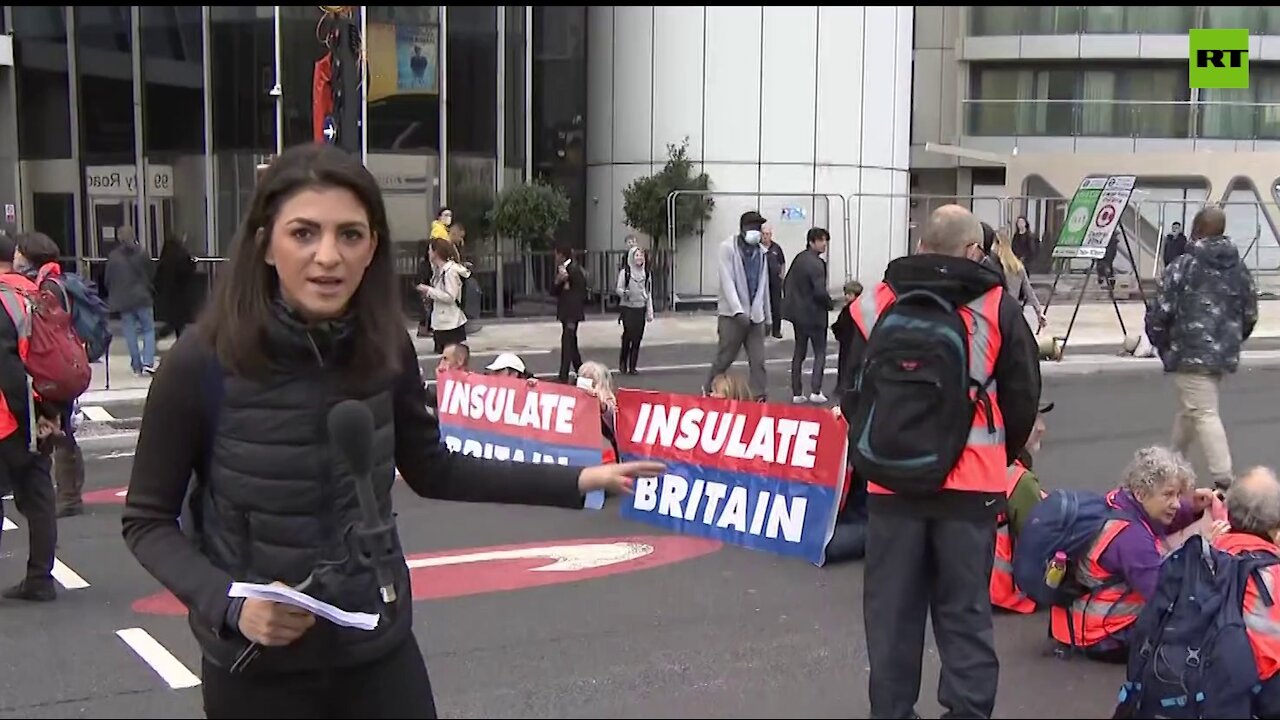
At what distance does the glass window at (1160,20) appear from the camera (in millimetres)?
40906

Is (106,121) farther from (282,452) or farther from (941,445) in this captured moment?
(282,452)

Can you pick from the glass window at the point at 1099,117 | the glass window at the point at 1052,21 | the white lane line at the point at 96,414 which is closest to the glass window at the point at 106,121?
the white lane line at the point at 96,414

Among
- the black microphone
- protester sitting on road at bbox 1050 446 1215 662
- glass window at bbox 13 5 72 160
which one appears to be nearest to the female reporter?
the black microphone

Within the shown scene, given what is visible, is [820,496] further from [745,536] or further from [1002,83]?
[1002,83]

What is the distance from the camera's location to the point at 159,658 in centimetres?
537

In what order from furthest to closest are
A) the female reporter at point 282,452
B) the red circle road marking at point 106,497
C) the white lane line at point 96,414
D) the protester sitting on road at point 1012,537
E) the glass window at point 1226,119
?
the glass window at point 1226,119
the white lane line at point 96,414
the red circle road marking at point 106,497
the protester sitting on road at point 1012,537
the female reporter at point 282,452

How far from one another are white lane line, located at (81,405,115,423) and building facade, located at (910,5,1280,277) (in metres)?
29.9

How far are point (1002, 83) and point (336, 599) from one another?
4360cm

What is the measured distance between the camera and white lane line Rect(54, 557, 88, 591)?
658 centimetres

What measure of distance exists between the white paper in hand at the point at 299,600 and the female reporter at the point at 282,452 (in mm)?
23

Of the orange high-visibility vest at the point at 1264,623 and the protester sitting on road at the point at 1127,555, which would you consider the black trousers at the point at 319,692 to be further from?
the protester sitting on road at the point at 1127,555

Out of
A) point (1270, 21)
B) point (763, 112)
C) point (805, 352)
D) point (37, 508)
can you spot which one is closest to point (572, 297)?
point (805, 352)

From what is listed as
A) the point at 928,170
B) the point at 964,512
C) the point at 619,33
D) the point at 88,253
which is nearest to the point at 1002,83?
the point at 928,170

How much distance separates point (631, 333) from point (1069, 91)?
31.3m
